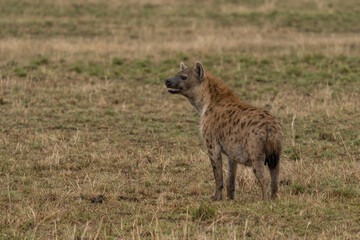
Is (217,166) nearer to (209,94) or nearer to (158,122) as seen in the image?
(209,94)

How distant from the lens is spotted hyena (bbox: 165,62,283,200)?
6.05 m

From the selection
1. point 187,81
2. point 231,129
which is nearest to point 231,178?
point 231,129

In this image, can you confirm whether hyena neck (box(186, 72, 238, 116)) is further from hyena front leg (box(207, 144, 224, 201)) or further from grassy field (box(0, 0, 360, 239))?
grassy field (box(0, 0, 360, 239))

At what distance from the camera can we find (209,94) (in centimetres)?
717

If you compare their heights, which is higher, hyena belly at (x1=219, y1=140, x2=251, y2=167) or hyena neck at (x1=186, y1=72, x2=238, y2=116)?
hyena neck at (x1=186, y1=72, x2=238, y2=116)

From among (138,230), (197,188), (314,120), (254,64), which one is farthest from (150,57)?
(138,230)

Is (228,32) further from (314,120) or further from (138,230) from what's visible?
(138,230)

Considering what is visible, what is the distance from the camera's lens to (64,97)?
12.5 meters

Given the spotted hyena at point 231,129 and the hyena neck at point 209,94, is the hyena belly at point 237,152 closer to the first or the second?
the spotted hyena at point 231,129

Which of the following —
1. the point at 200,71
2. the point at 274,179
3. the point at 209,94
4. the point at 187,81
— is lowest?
the point at 274,179

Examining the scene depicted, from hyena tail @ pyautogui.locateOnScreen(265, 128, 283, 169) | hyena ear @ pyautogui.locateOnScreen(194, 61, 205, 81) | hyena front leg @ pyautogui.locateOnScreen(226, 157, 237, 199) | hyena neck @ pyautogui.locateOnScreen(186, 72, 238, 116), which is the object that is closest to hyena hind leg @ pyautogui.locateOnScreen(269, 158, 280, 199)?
hyena tail @ pyautogui.locateOnScreen(265, 128, 283, 169)

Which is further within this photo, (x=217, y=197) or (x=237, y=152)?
(x=217, y=197)

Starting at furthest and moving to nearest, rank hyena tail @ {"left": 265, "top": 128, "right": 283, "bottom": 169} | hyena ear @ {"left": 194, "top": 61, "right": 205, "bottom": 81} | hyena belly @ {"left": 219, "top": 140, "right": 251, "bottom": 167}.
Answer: hyena ear @ {"left": 194, "top": 61, "right": 205, "bottom": 81} < hyena belly @ {"left": 219, "top": 140, "right": 251, "bottom": 167} < hyena tail @ {"left": 265, "top": 128, "right": 283, "bottom": 169}

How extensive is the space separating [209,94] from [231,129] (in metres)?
0.86
